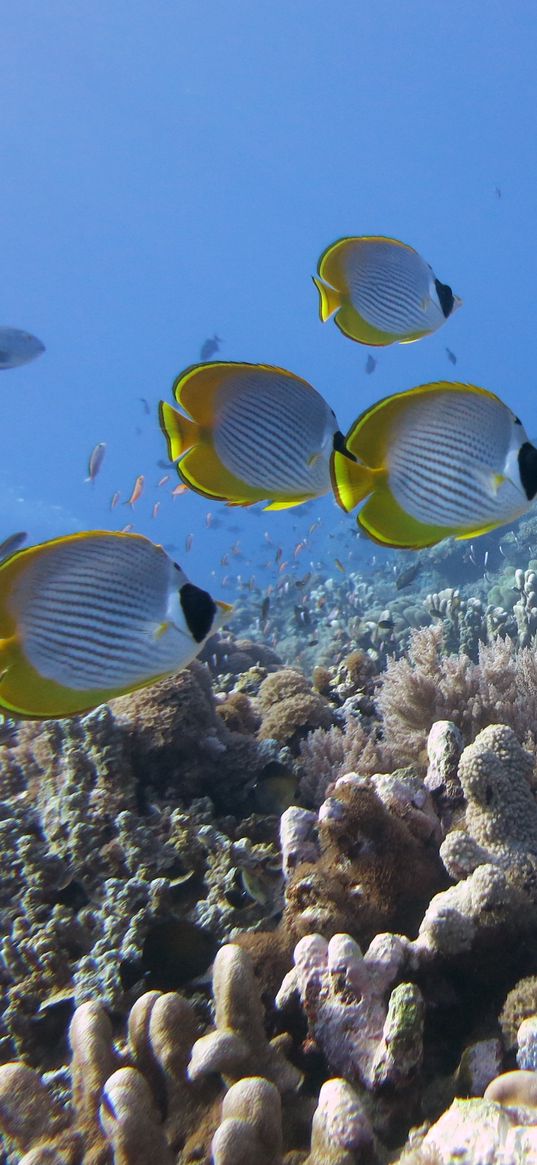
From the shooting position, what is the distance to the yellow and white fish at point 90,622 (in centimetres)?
140

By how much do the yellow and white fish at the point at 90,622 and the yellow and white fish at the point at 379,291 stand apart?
1906 mm

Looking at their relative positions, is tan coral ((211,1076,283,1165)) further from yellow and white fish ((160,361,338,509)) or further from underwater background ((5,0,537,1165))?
yellow and white fish ((160,361,338,509))

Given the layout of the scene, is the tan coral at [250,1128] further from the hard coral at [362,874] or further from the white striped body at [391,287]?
the white striped body at [391,287]

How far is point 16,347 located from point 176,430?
317 inches

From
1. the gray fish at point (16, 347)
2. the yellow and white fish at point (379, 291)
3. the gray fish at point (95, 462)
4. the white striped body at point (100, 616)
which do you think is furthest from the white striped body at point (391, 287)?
the gray fish at point (95, 462)

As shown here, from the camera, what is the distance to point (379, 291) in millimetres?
2844

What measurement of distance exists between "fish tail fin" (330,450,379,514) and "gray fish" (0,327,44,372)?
7939 millimetres

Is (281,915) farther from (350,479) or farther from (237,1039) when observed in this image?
(350,479)

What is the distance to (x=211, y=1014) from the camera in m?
2.43

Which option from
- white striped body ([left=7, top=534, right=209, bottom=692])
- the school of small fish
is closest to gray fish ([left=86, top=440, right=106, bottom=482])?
the school of small fish

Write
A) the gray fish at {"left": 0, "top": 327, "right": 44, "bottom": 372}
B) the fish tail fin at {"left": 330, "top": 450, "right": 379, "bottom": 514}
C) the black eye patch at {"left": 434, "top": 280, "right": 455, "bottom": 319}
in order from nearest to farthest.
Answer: the fish tail fin at {"left": 330, "top": 450, "right": 379, "bottom": 514} → the black eye patch at {"left": 434, "top": 280, "right": 455, "bottom": 319} → the gray fish at {"left": 0, "top": 327, "right": 44, "bottom": 372}

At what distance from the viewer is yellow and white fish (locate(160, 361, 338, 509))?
1996mm

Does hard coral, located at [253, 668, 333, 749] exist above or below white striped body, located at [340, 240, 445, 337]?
below

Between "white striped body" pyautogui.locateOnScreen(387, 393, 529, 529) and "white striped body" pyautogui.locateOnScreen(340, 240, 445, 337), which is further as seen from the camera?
"white striped body" pyautogui.locateOnScreen(340, 240, 445, 337)
